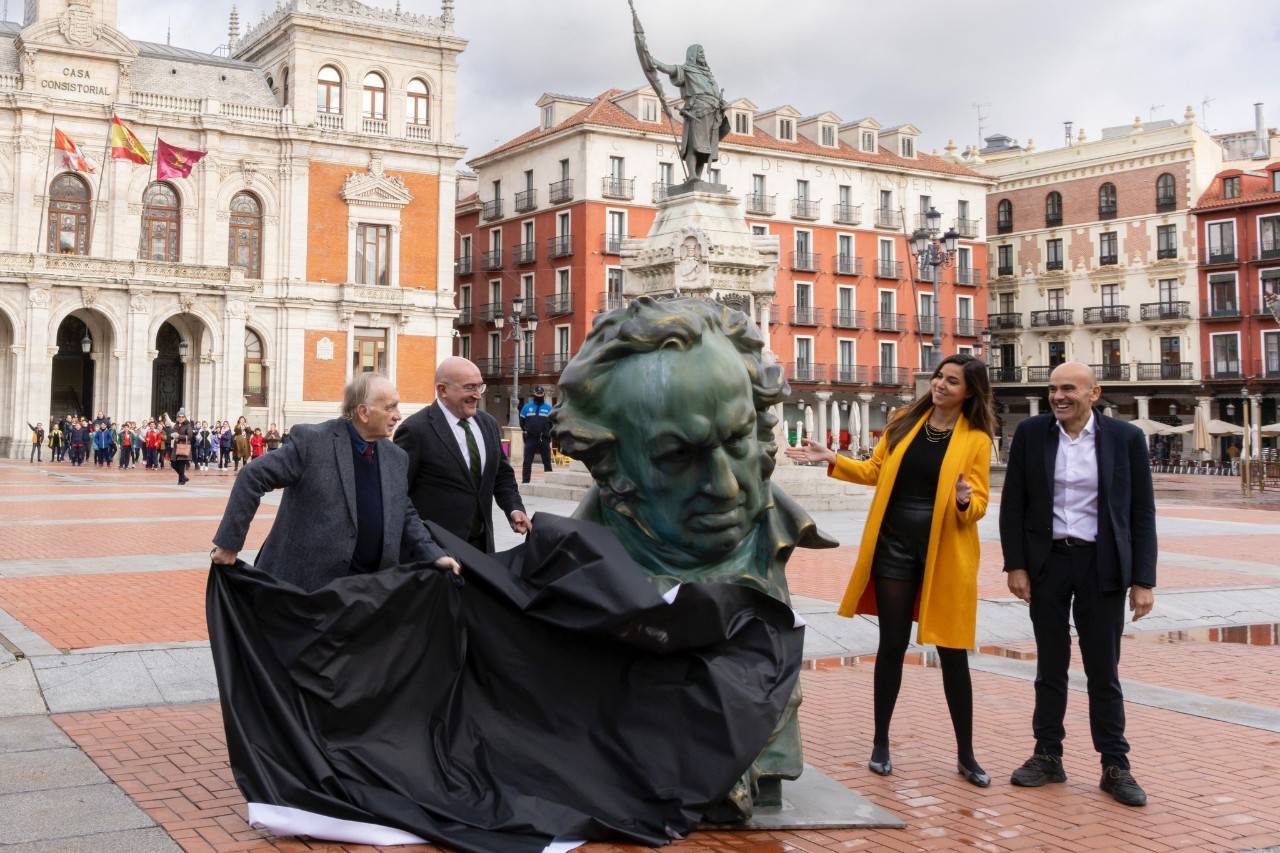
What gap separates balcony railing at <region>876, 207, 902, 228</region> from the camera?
178ft

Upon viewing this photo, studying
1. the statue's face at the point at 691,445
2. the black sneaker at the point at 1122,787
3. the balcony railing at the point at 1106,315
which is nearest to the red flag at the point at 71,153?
the statue's face at the point at 691,445

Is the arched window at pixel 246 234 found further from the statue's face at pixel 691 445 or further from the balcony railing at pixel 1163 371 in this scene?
the statue's face at pixel 691 445

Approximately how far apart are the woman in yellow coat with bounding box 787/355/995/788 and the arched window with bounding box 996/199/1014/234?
57.5 meters

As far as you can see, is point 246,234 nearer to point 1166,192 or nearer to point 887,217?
point 887,217

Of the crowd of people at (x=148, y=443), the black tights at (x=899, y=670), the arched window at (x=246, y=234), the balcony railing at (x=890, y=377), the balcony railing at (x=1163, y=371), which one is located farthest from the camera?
the balcony railing at (x=890, y=377)

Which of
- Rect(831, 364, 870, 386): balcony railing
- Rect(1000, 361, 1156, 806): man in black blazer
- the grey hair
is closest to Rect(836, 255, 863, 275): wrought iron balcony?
Rect(831, 364, 870, 386): balcony railing

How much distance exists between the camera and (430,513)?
5758 millimetres

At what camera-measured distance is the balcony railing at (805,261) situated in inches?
2040

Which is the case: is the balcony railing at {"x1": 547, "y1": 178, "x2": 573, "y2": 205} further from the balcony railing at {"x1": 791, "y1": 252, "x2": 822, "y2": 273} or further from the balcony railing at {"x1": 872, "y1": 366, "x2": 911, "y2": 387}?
the balcony railing at {"x1": 872, "y1": 366, "x2": 911, "y2": 387}

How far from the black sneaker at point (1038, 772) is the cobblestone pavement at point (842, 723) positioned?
0.05 m

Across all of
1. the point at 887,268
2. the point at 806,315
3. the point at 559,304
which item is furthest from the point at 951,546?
the point at 887,268

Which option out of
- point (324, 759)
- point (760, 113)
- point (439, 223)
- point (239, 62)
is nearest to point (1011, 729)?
point (324, 759)

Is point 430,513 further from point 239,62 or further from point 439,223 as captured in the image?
point 239,62

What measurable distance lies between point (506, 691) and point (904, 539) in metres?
1.84
